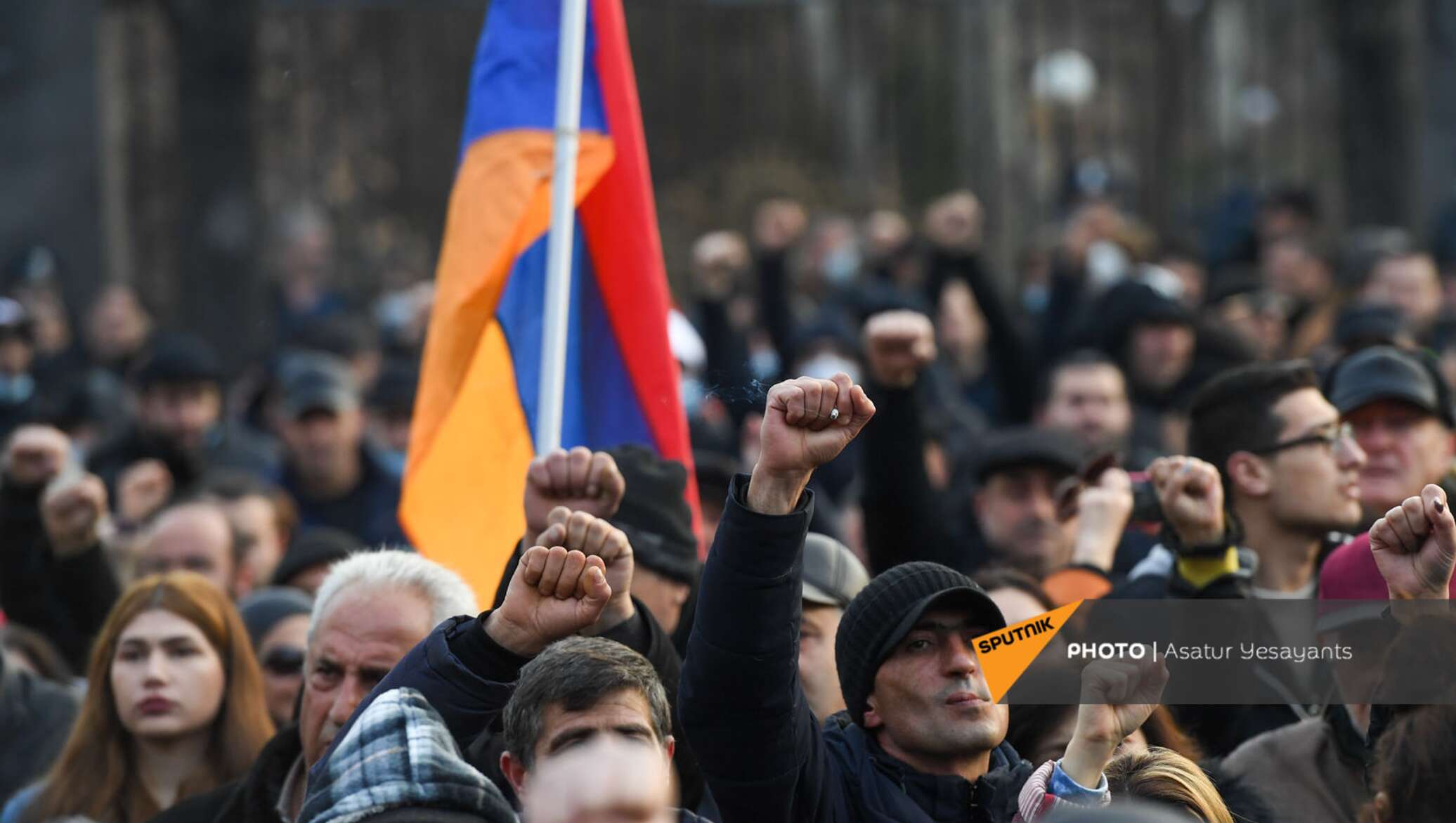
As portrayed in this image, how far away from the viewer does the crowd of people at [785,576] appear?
3.64 meters

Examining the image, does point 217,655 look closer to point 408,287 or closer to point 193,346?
point 193,346

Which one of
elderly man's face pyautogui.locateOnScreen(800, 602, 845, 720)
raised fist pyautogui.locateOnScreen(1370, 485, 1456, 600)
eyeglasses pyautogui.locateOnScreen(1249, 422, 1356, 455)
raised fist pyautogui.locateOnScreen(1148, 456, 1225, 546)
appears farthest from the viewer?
eyeglasses pyautogui.locateOnScreen(1249, 422, 1356, 455)

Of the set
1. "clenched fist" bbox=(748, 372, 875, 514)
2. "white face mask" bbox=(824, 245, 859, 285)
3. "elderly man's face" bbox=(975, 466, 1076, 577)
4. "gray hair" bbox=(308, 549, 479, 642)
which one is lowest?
"white face mask" bbox=(824, 245, 859, 285)

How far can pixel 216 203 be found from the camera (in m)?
13.1

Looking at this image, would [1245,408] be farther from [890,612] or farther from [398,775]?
[398,775]

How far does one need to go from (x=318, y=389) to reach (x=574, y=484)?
452 centimetres

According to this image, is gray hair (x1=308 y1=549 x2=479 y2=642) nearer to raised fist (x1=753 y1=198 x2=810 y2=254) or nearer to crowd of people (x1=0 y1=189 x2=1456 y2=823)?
crowd of people (x1=0 y1=189 x2=1456 y2=823)

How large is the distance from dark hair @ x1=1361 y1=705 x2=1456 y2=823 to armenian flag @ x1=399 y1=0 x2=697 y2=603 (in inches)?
94.0

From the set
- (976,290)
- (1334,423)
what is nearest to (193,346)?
(976,290)

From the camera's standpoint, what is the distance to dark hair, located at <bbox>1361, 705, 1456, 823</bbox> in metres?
3.30

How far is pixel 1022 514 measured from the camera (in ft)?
21.7

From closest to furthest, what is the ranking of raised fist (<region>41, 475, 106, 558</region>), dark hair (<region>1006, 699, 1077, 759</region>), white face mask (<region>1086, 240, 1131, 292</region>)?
dark hair (<region>1006, 699, 1077, 759</region>), raised fist (<region>41, 475, 106, 558</region>), white face mask (<region>1086, 240, 1131, 292</region>)

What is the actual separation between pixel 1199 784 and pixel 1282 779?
86 cm

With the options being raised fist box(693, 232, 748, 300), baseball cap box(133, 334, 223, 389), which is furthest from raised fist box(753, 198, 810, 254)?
baseball cap box(133, 334, 223, 389)
